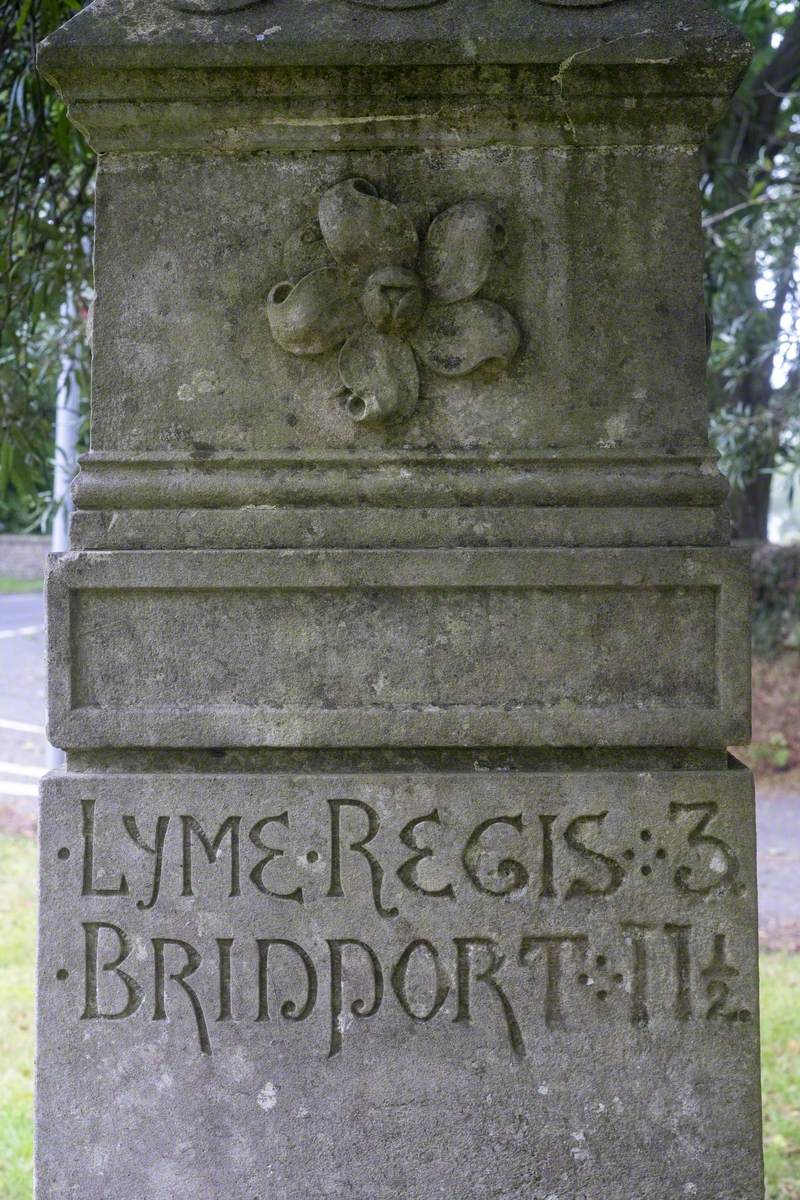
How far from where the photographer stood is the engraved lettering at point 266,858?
2.04 m

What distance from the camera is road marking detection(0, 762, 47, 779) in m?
9.40

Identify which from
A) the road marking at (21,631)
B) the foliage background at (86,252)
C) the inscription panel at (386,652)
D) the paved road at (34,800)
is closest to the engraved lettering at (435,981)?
the inscription panel at (386,652)

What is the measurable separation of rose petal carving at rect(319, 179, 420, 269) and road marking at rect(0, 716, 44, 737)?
9.43m

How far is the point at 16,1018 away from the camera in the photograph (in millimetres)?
4656

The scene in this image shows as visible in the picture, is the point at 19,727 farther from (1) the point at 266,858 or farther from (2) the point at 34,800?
(1) the point at 266,858

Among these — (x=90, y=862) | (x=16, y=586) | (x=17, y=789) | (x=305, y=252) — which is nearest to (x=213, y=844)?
(x=90, y=862)

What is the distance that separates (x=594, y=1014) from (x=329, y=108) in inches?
61.4

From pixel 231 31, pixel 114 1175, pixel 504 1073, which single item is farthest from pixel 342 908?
pixel 231 31

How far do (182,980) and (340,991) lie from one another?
0.26 meters

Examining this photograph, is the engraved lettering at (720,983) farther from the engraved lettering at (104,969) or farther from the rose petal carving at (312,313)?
the rose petal carving at (312,313)

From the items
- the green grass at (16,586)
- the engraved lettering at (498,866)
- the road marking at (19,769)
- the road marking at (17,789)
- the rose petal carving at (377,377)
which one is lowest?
the road marking at (17,789)

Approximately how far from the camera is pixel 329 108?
202cm

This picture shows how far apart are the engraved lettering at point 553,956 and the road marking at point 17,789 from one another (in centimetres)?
729

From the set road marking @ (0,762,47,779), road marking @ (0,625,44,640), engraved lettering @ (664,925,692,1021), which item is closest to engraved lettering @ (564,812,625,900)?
engraved lettering @ (664,925,692,1021)
